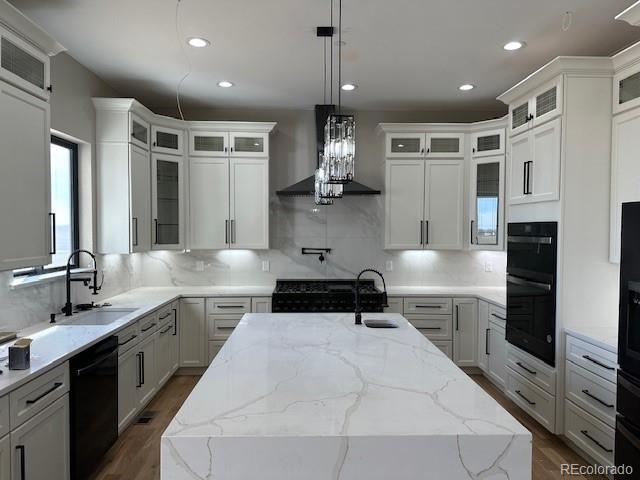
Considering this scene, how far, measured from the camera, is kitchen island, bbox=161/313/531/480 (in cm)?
127

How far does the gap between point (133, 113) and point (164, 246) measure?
4.40 feet

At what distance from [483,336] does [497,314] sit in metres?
0.41

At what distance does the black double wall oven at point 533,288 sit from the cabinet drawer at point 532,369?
2.7 inches

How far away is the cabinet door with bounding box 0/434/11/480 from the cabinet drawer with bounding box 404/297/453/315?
11.3ft

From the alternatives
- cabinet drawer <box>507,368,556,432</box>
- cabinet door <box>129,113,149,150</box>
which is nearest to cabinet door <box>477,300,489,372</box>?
cabinet drawer <box>507,368,556,432</box>

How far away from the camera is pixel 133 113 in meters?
3.88

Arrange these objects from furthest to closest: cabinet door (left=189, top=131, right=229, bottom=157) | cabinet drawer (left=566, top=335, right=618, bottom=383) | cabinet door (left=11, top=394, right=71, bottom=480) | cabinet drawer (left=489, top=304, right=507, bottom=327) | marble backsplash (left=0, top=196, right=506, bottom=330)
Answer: marble backsplash (left=0, top=196, right=506, bottom=330), cabinet door (left=189, top=131, right=229, bottom=157), cabinet drawer (left=489, top=304, right=507, bottom=327), cabinet drawer (left=566, top=335, right=618, bottom=383), cabinet door (left=11, top=394, right=71, bottom=480)

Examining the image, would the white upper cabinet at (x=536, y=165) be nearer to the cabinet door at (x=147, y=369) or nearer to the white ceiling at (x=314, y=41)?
the white ceiling at (x=314, y=41)

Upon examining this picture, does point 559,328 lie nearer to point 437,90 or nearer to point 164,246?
point 437,90

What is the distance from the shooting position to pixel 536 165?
3.18 m

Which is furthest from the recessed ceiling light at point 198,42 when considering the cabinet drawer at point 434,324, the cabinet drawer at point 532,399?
the cabinet drawer at point 532,399

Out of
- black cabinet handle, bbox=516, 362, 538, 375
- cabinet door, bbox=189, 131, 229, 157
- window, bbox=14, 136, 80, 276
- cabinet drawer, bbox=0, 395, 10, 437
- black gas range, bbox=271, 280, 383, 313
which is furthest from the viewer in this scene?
cabinet door, bbox=189, 131, 229, 157

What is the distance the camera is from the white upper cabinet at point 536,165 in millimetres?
2955

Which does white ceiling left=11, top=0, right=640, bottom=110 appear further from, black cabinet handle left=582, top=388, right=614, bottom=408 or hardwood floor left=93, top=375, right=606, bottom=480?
hardwood floor left=93, top=375, right=606, bottom=480
